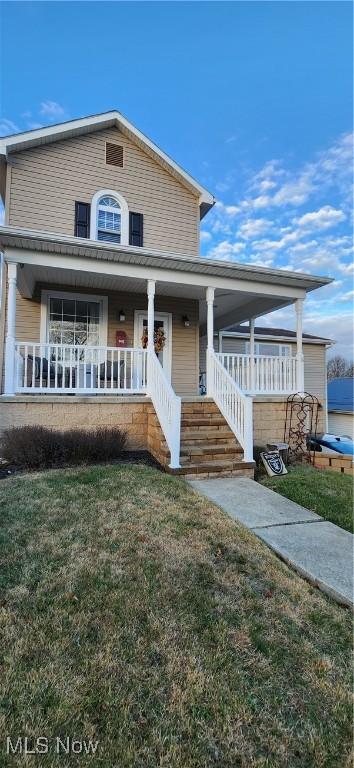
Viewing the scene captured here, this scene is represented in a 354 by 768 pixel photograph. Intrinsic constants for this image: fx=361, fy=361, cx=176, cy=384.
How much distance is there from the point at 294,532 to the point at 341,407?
56.4 ft

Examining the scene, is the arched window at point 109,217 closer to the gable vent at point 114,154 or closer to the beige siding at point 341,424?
the gable vent at point 114,154

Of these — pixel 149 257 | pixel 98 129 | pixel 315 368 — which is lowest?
pixel 315 368

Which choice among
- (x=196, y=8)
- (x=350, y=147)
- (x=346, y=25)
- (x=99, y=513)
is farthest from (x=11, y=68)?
(x=99, y=513)

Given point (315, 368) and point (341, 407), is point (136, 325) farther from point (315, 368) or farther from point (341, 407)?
point (341, 407)

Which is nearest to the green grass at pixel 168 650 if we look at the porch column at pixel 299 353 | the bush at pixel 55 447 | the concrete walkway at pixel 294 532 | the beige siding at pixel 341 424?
the concrete walkway at pixel 294 532

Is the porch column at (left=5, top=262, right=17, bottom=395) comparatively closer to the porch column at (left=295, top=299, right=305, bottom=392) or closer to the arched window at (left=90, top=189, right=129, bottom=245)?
the arched window at (left=90, top=189, right=129, bottom=245)

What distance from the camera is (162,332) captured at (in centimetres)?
905

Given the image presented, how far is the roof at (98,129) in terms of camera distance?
8.19 m

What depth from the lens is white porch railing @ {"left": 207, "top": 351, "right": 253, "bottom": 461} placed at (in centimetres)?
582

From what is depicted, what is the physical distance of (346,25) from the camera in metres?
6.56

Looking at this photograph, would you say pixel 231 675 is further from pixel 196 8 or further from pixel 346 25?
pixel 196 8

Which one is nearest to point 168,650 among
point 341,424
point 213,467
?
point 213,467

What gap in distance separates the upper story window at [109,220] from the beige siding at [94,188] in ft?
1.10

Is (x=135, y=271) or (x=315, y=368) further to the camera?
(x=315, y=368)
